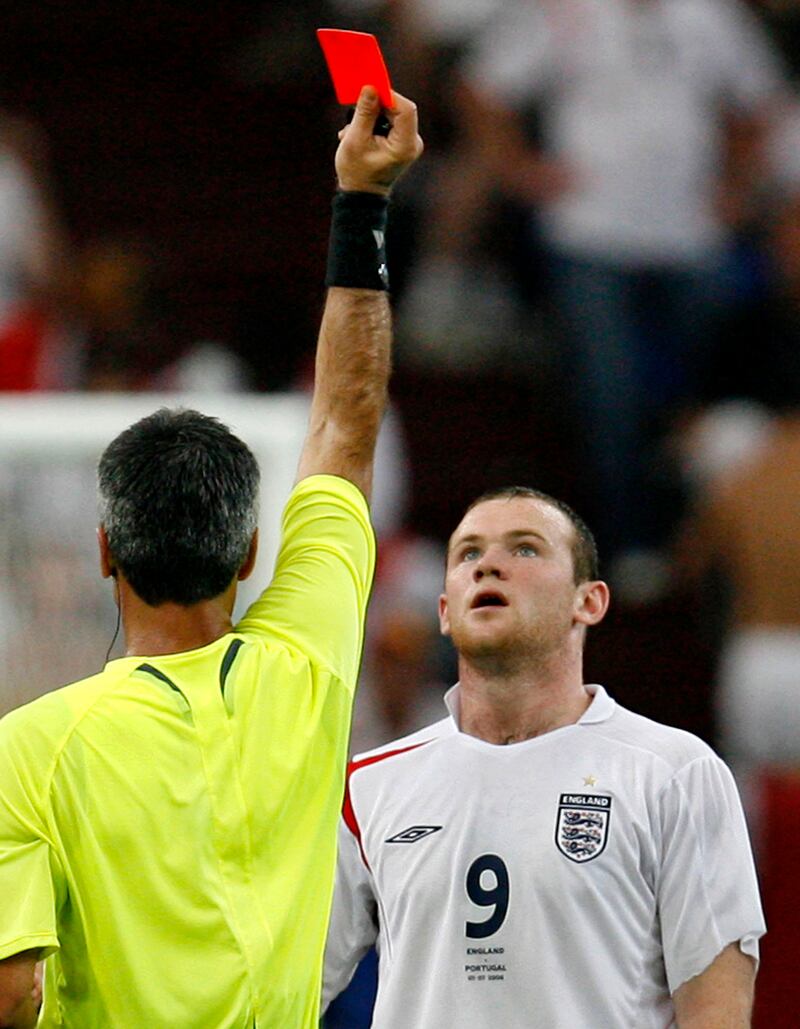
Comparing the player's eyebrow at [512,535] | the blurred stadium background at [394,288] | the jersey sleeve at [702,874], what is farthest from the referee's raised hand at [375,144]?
the blurred stadium background at [394,288]

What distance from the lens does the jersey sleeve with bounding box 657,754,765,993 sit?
12.5ft

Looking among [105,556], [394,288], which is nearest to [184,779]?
[105,556]

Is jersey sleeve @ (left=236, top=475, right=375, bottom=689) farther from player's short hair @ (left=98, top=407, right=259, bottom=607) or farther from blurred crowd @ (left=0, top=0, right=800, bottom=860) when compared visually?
blurred crowd @ (left=0, top=0, right=800, bottom=860)

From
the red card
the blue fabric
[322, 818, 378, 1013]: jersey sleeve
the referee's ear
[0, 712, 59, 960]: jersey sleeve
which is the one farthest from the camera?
the blue fabric

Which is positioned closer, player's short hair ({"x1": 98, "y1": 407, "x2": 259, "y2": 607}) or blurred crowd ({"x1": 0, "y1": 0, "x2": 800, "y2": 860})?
player's short hair ({"x1": 98, "y1": 407, "x2": 259, "y2": 607})

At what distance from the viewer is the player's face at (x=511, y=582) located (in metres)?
4.06

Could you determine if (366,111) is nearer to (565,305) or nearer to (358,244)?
(358,244)

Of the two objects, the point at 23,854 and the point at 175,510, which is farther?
the point at 175,510

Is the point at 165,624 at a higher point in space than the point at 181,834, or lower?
higher

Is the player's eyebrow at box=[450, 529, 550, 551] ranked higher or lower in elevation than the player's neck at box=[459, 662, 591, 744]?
higher

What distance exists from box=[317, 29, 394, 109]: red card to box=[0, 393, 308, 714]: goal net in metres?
2.53

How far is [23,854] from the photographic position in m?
2.94

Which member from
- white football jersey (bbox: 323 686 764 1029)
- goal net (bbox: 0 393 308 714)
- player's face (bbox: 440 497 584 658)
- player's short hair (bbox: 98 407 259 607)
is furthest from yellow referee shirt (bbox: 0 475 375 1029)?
goal net (bbox: 0 393 308 714)

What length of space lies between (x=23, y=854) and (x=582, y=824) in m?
1.33
